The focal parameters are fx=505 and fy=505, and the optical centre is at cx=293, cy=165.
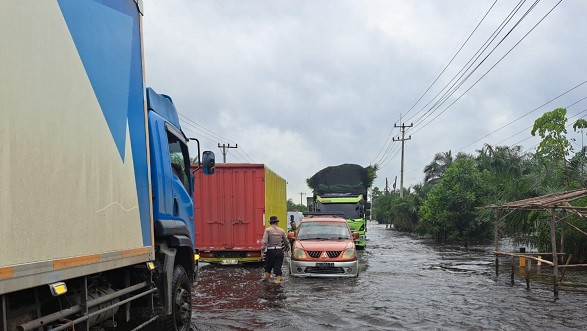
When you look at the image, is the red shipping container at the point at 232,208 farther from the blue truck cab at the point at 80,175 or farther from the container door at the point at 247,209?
the blue truck cab at the point at 80,175

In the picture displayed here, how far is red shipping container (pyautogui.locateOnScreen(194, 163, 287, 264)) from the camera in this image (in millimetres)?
14133

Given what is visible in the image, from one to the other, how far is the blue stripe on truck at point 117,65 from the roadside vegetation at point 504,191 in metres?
13.7

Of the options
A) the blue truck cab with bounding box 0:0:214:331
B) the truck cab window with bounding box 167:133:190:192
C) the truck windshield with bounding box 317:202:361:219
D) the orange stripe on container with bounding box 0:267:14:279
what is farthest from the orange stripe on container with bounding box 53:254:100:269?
the truck windshield with bounding box 317:202:361:219

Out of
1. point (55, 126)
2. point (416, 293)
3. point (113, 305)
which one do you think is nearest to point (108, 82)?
point (55, 126)

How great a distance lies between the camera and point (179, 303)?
605 cm

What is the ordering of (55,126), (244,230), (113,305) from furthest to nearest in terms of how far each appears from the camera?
1. (244,230)
2. (113,305)
3. (55,126)

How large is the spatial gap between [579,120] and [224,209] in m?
14.4

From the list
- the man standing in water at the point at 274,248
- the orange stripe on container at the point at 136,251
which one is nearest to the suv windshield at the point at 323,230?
the man standing in water at the point at 274,248

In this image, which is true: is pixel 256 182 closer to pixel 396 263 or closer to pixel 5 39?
pixel 396 263

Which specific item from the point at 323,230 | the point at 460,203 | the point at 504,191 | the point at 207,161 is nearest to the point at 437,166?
the point at 460,203

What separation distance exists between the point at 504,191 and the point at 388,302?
1066 cm

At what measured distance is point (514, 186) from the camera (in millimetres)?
17969

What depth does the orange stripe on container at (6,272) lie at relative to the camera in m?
2.69

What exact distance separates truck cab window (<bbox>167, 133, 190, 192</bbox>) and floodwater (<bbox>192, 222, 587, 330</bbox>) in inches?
91.2
